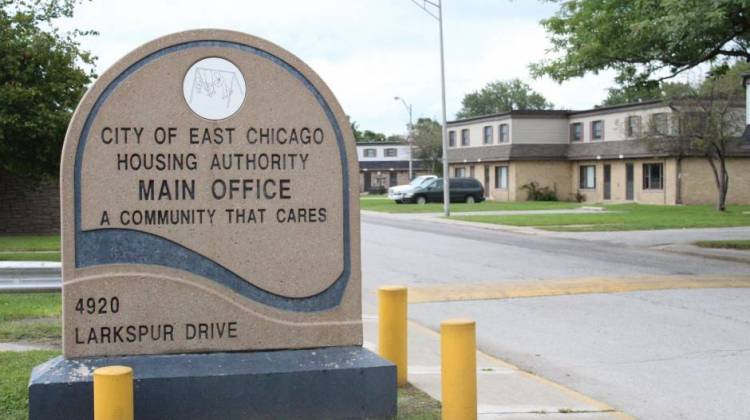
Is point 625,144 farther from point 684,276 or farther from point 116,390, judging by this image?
point 116,390

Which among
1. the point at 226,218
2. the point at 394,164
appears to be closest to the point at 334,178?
the point at 226,218

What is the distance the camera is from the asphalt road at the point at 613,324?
7.96 m

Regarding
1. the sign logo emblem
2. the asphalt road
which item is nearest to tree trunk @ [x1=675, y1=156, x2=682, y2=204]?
the asphalt road

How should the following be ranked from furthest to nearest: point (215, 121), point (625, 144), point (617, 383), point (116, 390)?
point (625, 144)
point (617, 383)
point (215, 121)
point (116, 390)

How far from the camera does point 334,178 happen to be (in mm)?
6570

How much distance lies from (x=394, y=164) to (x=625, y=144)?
42545mm

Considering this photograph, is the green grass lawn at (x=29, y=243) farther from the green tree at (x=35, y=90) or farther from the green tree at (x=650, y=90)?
the green tree at (x=650, y=90)

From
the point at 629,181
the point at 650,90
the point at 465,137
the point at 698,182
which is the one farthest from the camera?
the point at 465,137

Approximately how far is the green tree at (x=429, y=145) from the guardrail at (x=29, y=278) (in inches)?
2794

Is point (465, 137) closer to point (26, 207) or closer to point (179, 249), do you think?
point (26, 207)

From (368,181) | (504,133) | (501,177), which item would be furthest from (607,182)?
(368,181)

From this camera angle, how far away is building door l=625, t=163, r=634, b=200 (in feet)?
177

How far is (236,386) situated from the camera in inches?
234

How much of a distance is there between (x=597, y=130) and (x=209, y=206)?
175 ft
